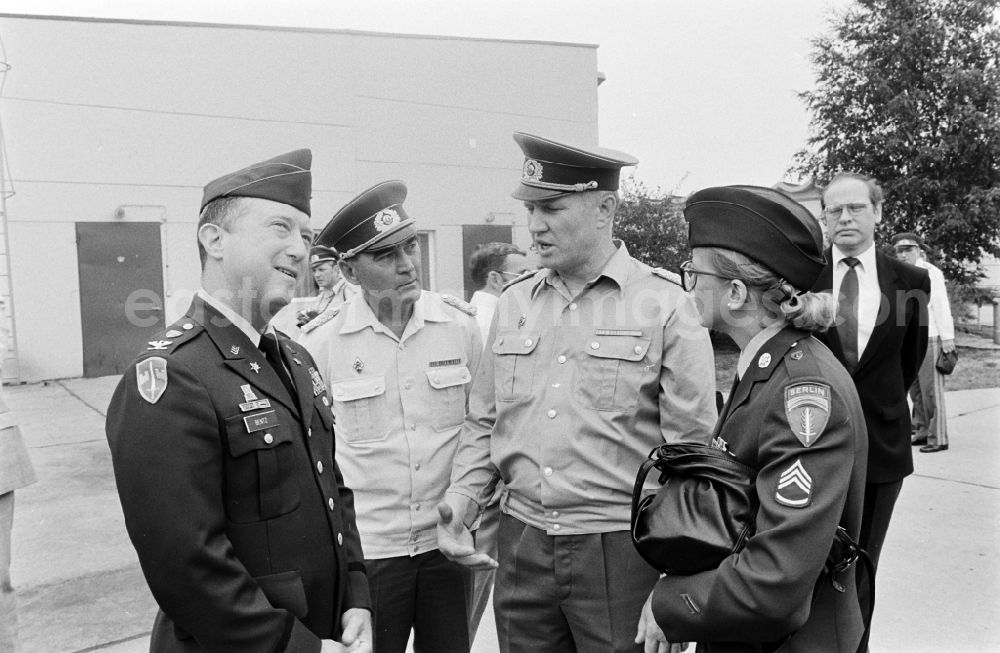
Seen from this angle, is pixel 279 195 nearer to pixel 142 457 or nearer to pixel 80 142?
pixel 142 457

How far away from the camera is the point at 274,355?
5.85ft

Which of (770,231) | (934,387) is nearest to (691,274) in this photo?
(770,231)

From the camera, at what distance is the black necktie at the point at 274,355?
1761 mm

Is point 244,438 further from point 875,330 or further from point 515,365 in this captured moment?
point 875,330

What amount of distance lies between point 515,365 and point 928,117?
15.6 m

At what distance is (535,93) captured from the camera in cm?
1501

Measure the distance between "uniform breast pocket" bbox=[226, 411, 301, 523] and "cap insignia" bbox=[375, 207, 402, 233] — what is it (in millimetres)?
1187

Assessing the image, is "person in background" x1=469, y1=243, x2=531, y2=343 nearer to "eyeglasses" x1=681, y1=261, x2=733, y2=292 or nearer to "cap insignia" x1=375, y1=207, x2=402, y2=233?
"cap insignia" x1=375, y1=207, x2=402, y2=233

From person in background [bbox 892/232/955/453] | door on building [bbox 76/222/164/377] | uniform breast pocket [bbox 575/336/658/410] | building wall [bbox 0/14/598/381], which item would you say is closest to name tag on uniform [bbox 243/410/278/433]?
uniform breast pocket [bbox 575/336/658/410]

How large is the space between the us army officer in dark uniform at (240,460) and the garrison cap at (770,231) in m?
1.01

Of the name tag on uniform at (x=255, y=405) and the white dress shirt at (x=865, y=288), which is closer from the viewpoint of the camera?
the name tag on uniform at (x=255, y=405)

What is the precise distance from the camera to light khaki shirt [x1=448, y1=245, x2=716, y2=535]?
214cm

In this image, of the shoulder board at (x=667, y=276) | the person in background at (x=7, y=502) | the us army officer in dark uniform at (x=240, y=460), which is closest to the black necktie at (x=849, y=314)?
the shoulder board at (x=667, y=276)

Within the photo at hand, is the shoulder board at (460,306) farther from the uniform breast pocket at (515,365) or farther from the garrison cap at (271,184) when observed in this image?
the garrison cap at (271,184)
